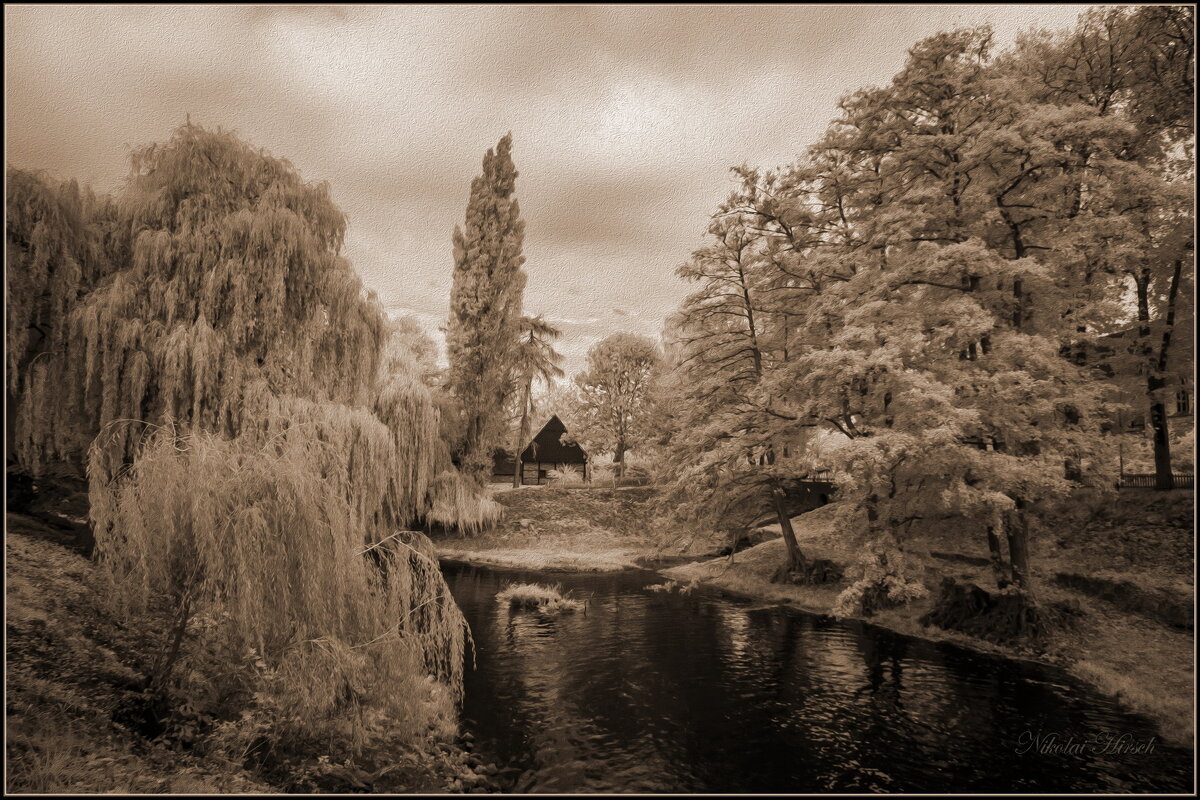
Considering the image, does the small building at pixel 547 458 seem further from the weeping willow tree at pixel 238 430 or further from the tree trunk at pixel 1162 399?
the tree trunk at pixel 1162 399

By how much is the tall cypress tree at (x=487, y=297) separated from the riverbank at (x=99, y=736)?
19.9 m

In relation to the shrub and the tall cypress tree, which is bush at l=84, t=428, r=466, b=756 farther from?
the shrub

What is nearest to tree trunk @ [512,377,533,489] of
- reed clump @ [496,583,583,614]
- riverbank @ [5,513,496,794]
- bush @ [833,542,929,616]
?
reed clump @ [496,583,583,614]

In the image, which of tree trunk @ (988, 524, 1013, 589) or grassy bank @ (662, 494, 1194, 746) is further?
tree trunk @ (988, 524, 1013, 589)

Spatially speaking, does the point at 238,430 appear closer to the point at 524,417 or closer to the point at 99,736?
the point at 99,736

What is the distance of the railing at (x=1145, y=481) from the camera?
623 inches

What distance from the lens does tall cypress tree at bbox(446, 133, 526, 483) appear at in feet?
95.3

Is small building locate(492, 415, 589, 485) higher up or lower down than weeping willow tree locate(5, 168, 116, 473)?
lower down

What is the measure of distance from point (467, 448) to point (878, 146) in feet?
67.5

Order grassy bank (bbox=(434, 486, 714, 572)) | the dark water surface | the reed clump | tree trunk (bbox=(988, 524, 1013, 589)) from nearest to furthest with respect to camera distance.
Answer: the dark water surface < tree trunk (bbox=(988, 524, 1013, 589)) < the reed clump < grassy bank (bbox=(434, 486, 714, 572))

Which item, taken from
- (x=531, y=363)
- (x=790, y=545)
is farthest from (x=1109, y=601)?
(x=531, y=363)

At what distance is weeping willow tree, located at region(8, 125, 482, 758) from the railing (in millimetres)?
18537

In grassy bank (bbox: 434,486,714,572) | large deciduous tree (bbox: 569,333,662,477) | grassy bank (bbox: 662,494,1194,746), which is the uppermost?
large deciduous tree (bbox: 569,333,662,477)

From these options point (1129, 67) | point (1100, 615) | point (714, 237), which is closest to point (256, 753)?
point (1100, 615)
